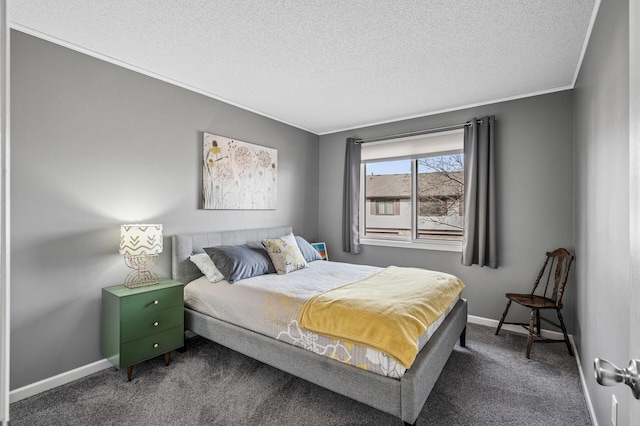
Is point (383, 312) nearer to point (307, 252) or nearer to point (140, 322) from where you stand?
point (140, 322)

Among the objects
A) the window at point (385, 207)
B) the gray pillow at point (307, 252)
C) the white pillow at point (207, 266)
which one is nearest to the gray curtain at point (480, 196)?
the window at point (385, 207)

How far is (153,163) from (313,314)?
83.0 inches

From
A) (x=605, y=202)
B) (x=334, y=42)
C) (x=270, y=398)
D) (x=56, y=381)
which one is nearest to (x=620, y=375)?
(x=605, y=202)

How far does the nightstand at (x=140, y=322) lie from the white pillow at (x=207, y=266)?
0.30 m

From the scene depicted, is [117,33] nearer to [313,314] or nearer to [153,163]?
[153,163]

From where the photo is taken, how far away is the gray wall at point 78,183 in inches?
88.7

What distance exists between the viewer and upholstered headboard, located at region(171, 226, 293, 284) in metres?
3.07

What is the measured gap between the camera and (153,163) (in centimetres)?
300

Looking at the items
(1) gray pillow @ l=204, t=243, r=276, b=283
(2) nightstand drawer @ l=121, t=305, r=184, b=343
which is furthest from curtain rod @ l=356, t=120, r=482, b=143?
(2) nightstand drawer @ l=121, t=305, r=184, b=343

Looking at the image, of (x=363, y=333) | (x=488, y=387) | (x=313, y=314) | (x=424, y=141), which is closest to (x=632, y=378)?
(x=363, y=333)

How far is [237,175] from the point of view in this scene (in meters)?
3.74

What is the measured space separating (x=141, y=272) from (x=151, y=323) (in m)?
0.53

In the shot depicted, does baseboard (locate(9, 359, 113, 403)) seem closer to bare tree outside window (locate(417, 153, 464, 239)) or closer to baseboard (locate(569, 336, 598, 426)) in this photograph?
baseboard (locate(569, 336, 598, 426))

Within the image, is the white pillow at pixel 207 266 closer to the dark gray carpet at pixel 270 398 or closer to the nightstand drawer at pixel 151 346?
the nightstand drawer at pixel 151 346
